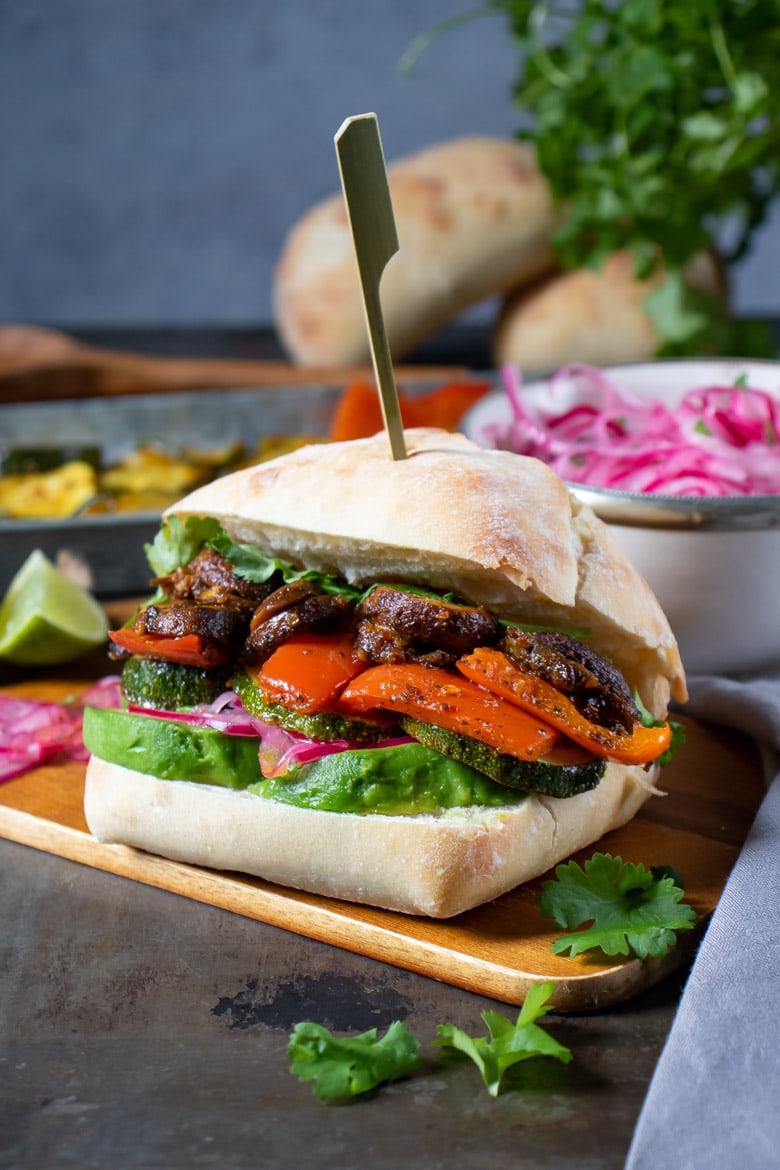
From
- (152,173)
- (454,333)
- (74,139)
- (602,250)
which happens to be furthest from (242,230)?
(602,250)

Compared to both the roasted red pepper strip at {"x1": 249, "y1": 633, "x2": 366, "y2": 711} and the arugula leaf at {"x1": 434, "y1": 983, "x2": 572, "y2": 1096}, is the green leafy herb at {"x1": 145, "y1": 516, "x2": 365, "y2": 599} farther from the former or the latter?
the arugula leaf at {"x1": 434, "y1": 983, "x2": 572, "y2": 1096}

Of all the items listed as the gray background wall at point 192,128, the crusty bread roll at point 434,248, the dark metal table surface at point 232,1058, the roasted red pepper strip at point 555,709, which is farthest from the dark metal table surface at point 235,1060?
the gray background wall at point 192,128

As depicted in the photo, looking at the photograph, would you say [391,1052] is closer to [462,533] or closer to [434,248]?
[462,533]

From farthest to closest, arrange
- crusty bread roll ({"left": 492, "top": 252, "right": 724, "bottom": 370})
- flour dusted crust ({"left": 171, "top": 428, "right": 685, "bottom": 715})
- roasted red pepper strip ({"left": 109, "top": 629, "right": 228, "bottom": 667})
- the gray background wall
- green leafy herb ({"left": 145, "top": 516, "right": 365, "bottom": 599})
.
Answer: the gray background wall → crusty bread roll ({"left": 492, "top": 252, "right": 724, "bottom": 370}) → green leafy herb ({"left": 145, "top": 516, "right": 365, "bottom": 599}) → roasted red pepper strip ({"left": 109, "top": 629, "right": 228, "bottom": 667}) → flour dusted crust ({"left": 171, "top": 428, "right": 685, "bottom": 715})

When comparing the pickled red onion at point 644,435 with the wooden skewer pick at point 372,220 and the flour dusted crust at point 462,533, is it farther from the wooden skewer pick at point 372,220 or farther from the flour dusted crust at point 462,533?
the wooden skewer pick at point 372,220

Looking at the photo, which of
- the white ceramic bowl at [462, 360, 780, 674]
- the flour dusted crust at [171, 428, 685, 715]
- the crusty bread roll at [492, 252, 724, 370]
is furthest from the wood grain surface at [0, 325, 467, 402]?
the flour dusted crust at [171, 428, 685, 715]

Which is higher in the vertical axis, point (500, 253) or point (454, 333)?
point (500, 253)

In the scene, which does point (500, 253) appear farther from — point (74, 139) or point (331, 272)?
point (74, 139)
